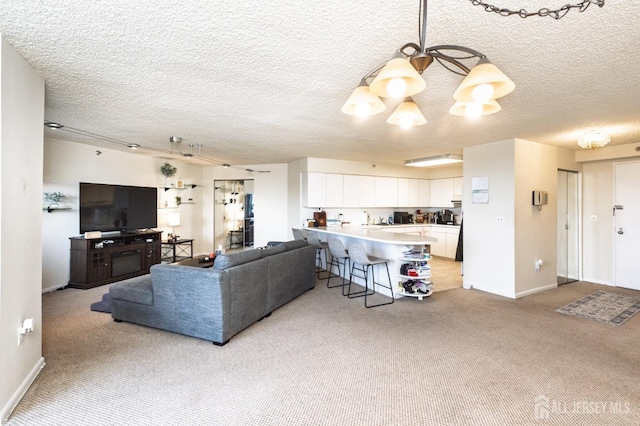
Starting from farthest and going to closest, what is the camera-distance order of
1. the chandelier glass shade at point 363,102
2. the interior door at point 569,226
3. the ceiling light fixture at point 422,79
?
the interior door at point 569,226 < the chandelier glass shade at point 363,102 < the ceiling light fixture at point 422,79

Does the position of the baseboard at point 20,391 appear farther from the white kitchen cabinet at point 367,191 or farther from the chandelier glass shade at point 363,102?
the white kitchen cabinet at point 367,191

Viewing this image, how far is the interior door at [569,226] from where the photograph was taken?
542 cm

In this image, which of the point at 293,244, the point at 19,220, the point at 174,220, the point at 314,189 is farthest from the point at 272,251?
the point at 174,220

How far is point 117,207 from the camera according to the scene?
5.29 metres

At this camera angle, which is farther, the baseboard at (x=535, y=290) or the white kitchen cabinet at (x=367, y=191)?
the white kitchen cabinet at (x=367, y=191)

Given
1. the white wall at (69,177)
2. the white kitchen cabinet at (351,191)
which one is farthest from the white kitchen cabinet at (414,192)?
the white wall at (69,177)

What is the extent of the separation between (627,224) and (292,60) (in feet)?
20.1

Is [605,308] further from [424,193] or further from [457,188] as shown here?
[424,193]

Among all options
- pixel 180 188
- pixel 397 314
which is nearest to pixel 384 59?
pixel 397 314

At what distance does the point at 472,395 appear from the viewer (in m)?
2.10

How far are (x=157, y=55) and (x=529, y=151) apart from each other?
4.92 meters

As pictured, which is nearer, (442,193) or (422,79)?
(422,79)

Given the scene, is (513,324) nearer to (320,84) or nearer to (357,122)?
(357,122)

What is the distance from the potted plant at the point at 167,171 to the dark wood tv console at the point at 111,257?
1.33 meters
